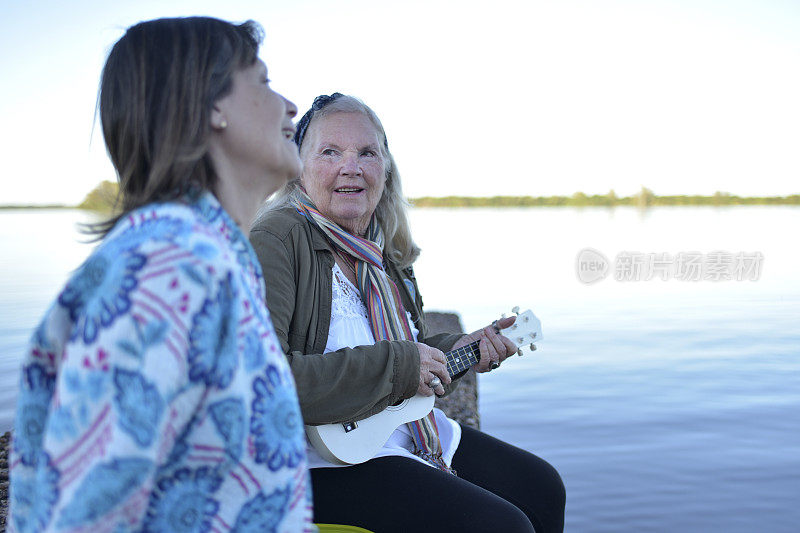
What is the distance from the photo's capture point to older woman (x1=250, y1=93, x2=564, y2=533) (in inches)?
77.3

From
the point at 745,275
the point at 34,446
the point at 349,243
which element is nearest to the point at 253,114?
the point at 34,446

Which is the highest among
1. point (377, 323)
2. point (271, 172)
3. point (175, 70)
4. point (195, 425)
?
point (175, 70)

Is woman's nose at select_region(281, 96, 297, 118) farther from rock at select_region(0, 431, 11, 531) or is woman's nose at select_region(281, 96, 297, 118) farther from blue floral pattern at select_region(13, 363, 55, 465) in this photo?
rock at select_region(0, 431, 11, 531)

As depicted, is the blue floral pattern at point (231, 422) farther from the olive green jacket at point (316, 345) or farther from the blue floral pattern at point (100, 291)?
the olive green jacket at point (316, 345)

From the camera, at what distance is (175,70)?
1.12m

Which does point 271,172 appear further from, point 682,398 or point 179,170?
point 682,398

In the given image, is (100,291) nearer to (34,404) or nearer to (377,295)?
(34,404)

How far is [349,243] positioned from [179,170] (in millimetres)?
1290

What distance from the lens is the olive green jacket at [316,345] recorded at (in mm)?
2014

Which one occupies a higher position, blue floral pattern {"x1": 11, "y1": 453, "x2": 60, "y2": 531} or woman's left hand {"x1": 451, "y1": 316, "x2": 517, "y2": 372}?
blue floral pattern {"x1": 11, "y1": 453, "x2": 60, "y2": 531}

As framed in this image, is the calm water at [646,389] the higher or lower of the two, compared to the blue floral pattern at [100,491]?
lower

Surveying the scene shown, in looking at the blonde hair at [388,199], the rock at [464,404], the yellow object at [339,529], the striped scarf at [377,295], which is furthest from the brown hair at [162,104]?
the rock at [464,404]

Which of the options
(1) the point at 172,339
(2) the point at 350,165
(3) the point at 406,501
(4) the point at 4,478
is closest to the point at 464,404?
(2) the point at 350,165
